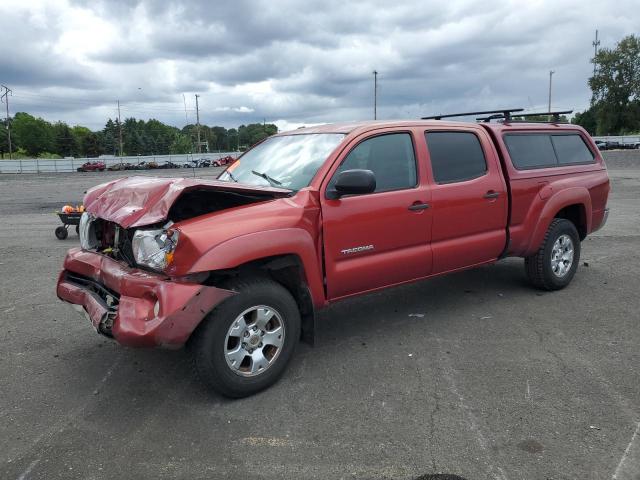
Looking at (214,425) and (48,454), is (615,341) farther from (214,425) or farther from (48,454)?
(48,454)

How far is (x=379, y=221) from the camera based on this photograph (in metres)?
4.18

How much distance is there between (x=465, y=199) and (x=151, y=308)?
2.97m

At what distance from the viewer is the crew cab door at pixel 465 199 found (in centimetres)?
468

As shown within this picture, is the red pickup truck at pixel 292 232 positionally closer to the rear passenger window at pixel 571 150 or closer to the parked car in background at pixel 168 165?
the rear passenger window at pixel 571 150

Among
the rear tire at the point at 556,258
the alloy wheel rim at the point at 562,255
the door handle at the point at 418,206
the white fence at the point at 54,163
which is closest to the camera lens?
the door handle at the point at 418,206

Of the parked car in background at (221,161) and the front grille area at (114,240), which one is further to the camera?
the parked car in background at (221,161)

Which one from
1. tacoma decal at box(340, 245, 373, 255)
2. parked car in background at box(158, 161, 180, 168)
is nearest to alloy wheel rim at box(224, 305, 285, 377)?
tacoma decal at box(340, 245, 373, 255)

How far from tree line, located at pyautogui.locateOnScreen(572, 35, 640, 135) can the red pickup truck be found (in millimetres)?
85445

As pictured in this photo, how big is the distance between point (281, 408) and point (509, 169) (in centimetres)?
340

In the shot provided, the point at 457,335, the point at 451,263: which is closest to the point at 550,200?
the point at 451,263

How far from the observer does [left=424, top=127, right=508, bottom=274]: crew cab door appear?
4.68 metres

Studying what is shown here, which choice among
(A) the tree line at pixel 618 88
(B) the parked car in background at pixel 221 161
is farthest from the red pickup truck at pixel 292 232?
(A) the tree line at pixel 618 88

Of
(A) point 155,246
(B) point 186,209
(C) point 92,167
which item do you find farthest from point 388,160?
Result: (C) point 92,167

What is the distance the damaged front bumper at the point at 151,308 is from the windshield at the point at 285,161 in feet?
4.07
